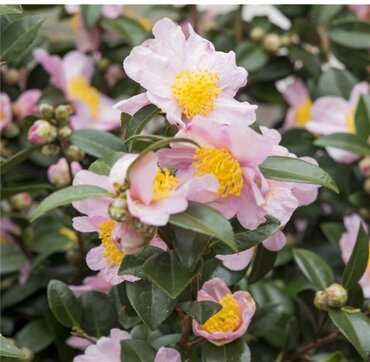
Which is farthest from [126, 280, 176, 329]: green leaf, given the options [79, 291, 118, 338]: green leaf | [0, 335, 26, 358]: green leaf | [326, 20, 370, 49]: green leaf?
[326, 20, 370, 49]: green leaf

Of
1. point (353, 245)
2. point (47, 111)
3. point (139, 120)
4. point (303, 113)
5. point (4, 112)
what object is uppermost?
point (139, 120)

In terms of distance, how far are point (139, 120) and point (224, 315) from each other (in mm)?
206

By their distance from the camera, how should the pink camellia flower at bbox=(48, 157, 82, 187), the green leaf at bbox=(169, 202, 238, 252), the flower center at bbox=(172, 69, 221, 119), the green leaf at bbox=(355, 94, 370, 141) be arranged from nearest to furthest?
the green leaf at bbox=(169, 202, 238, 252) < the flower center at bbox=(172, 69, 221, 119) < the pink camellia flower at bbox=(48, 157, 82, 187) < the green leaf at bbox=(355, 94, 370, 141)

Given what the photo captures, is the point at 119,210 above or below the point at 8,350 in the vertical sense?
above

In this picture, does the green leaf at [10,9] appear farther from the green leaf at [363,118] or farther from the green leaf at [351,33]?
the green leaf at [351,33]

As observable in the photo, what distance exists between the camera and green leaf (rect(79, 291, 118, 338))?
0.91 meters

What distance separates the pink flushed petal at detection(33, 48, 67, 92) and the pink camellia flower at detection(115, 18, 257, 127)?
531mm

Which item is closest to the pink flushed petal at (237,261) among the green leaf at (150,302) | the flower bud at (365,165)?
the green leaf at (150,302)

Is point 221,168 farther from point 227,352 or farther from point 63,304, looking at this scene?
point 63,304

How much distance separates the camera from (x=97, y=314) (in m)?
0.92

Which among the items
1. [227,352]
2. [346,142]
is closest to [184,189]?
[227,352]

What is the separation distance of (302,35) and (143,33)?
28cm

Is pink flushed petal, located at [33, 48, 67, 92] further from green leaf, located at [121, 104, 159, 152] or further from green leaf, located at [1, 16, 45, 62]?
green leaf, located at [121, 104, 159, 152]

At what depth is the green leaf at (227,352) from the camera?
2.49 feet
